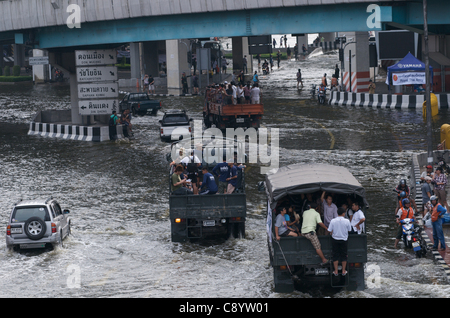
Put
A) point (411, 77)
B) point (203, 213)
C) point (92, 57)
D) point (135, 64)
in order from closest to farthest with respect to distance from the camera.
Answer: point (203, 213), point (92, 57), point (411, 77), point (135, 64)

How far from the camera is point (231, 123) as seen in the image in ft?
110

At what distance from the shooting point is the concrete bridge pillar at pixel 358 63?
156 feet

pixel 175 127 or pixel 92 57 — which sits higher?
pixel 92 57

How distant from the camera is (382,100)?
43031 mm

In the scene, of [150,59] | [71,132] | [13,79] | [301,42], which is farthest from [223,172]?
[301,42]

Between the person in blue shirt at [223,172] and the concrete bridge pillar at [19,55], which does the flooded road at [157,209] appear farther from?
the concrete bridge pillar at [19,55]

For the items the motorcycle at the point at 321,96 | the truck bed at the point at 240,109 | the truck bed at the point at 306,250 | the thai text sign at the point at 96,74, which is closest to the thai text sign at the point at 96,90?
the thai text sign at the point at 96,74

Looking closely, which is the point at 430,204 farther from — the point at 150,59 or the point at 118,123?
the point at 150,59

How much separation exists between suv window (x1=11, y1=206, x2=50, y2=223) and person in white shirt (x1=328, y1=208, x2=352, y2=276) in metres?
7.38

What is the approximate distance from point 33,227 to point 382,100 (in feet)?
103

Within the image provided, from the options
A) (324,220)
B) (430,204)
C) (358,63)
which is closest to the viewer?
(324,220)
